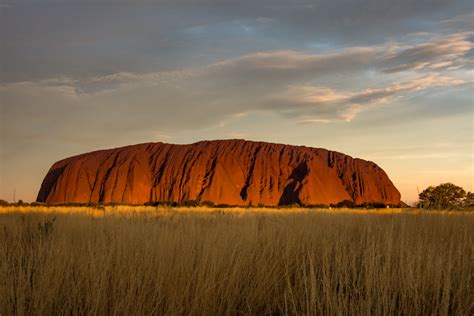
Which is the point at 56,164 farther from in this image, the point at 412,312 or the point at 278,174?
the point at 412,312

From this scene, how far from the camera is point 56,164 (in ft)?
194

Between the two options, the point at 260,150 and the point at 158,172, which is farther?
the point at 260,150

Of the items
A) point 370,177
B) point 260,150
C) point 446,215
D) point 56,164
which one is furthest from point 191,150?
point 446,215

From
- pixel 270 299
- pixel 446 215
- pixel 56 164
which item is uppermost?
pixel 56 164

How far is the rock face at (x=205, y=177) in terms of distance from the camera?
50.0 metres

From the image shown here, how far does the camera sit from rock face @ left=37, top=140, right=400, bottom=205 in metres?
50.0

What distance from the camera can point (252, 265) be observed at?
522 centimetres

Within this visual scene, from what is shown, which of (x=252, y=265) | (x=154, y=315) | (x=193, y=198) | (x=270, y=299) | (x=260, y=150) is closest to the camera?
(x=154, y=315)

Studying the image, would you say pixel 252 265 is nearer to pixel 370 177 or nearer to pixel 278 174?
pixel 278 174

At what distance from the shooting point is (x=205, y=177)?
5112 cm

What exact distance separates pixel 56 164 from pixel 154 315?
60.6m

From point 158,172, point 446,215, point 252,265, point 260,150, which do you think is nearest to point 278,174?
point 260,150

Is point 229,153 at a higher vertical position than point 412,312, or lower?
higher

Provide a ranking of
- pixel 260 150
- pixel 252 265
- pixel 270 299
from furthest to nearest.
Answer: pixel 260 150 < pixel 252 265 < pixel 270 299
